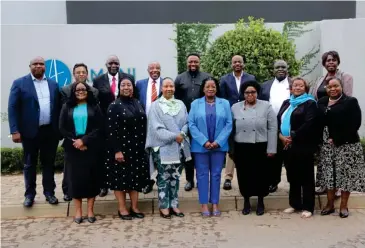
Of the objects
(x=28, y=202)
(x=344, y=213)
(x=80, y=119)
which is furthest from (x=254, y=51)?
(x=28, y=202)

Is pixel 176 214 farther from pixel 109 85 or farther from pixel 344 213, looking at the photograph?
pixel 344 213

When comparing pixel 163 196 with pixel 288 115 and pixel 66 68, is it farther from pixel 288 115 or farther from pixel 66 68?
pixel 66 68

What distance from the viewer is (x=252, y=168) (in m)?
6.11

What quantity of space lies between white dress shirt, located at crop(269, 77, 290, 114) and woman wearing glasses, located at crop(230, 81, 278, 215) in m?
0.50

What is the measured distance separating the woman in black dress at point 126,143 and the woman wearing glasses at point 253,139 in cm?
120

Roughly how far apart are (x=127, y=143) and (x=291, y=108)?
6.90 ft

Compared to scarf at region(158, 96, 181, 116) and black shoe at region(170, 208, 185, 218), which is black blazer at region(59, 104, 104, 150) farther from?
black shoe at region(170, 208, 185, 218)

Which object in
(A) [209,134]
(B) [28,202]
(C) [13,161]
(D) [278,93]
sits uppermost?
(D) [278,93]

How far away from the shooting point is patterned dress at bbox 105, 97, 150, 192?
5871 mm

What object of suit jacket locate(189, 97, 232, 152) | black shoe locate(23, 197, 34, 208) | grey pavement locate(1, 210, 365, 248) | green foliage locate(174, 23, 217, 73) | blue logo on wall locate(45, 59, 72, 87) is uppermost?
green foliage locate(174, 23, 217, 73)

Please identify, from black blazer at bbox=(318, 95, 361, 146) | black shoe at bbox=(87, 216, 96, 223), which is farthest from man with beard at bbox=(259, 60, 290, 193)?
black shoe at bbox=(87, 216, 96, 223)

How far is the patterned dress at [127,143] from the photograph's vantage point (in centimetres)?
587

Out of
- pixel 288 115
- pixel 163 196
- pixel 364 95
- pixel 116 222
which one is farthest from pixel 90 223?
pixel 364 95

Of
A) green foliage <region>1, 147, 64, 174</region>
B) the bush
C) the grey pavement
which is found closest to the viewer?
the grey pavement
